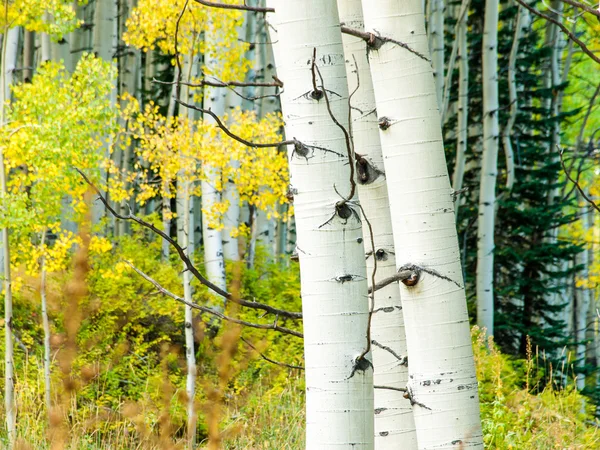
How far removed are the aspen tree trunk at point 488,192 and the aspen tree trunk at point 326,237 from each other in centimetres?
928

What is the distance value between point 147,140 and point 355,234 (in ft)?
22.1

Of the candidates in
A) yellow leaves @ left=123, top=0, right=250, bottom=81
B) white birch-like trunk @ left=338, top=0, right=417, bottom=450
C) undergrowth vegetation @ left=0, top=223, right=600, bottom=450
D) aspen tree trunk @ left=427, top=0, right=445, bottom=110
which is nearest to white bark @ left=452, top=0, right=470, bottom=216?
aspen tree trunk @ left=427, top=0, right=445, bottom=110

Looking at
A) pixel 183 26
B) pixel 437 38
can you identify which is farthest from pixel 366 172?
pixel 437 38

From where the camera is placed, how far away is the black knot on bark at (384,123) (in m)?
1.94

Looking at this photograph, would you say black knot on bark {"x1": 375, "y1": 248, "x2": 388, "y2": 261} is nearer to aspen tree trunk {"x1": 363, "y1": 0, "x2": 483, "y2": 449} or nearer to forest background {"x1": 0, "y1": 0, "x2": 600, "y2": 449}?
A: aspen tree trunk {"x1": 363, "y1": 0, "x2": 483, "y2": 449}

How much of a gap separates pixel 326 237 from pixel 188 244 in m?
7.16

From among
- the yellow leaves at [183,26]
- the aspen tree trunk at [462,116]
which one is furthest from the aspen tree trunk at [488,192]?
the yellow leaves at [183,26]

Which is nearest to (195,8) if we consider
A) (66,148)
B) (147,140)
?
(147,140)

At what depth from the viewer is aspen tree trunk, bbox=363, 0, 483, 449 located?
6.00ft

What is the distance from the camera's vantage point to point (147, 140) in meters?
8.00

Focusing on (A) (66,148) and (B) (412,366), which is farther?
(A) (66,148)

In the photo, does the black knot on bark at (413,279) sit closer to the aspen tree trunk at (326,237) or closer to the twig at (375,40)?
the aspen tree trunk at (326,237)

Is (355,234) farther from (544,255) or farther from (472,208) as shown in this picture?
(472,208)

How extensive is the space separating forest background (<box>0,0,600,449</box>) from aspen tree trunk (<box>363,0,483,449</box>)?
35cm
